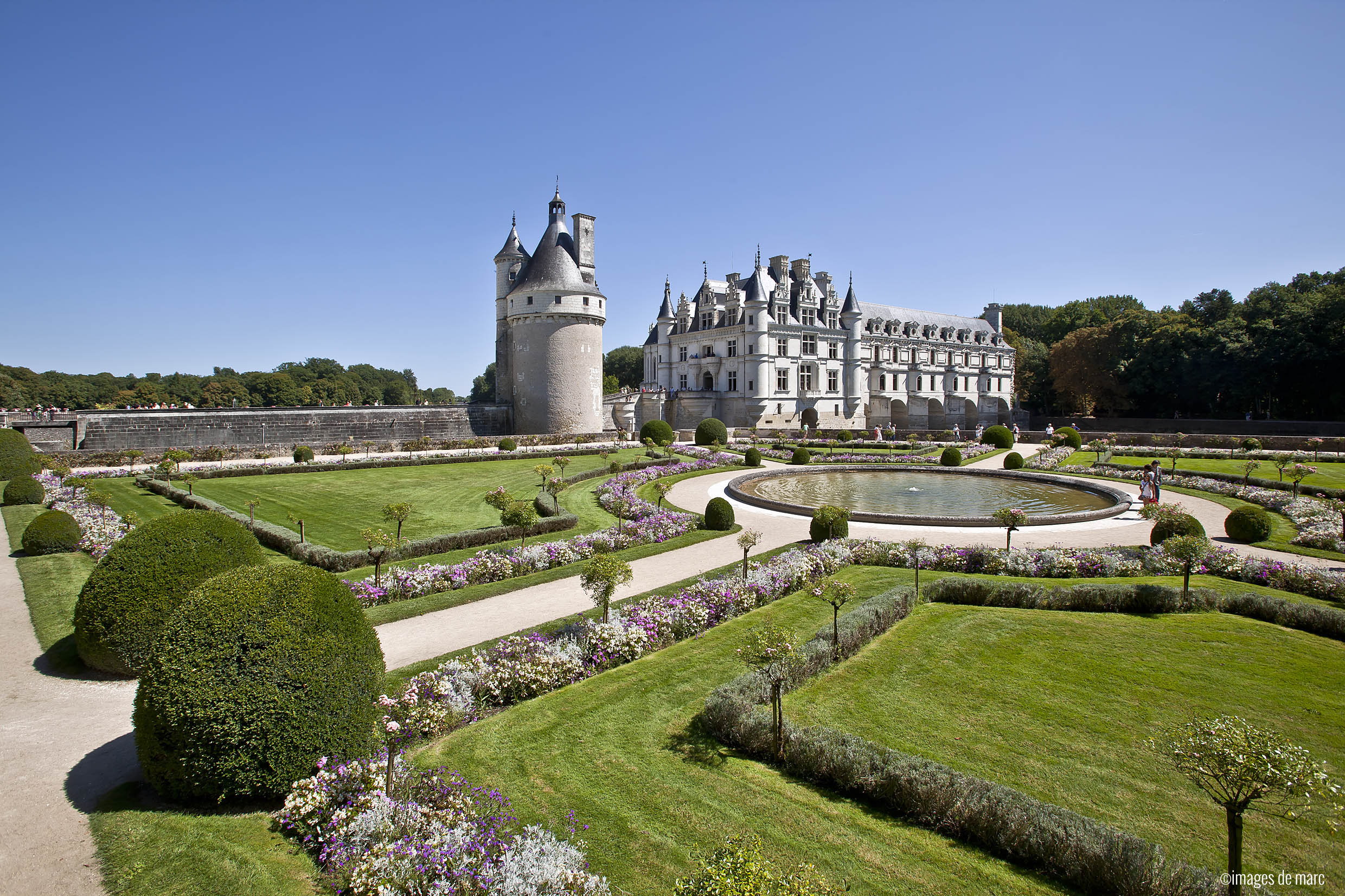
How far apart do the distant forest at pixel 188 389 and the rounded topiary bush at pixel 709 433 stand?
41756 millimetres

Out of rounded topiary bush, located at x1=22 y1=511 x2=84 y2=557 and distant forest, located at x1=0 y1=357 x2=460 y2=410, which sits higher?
distant forest, located at x1=0 y1=357 x2=460 y2=410

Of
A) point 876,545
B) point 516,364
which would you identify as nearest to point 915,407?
point 516,364

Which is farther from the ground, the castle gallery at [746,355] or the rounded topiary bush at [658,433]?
the castle gallery at [746,355]

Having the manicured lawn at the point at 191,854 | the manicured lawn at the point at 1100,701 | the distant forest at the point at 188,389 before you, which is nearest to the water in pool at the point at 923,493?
the manicured lawn at the point at 1100,701

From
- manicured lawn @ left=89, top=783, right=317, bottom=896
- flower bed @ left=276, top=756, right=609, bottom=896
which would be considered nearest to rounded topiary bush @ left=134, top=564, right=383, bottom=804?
manicured lawn @ left=89, top=783, right=317, bottom=896

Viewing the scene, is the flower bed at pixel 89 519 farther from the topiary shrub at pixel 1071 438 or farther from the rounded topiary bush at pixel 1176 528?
the topiary shrub at pixel 1071 438

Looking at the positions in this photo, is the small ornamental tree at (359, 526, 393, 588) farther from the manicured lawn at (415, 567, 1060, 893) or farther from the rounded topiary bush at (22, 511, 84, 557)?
the rounded topiary bush at (22, 511, 84, 557)

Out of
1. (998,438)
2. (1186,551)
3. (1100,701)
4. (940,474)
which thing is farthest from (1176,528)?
(998,438)

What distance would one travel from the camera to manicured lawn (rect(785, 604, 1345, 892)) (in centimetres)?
486

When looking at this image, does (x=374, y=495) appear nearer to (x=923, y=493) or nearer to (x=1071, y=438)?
(x=923, y=493)

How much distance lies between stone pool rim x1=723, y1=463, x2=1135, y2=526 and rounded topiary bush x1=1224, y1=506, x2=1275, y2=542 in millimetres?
2940

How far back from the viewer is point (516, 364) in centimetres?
4119

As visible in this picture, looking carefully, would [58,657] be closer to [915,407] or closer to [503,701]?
[503,701]

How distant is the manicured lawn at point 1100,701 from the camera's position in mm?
4855
